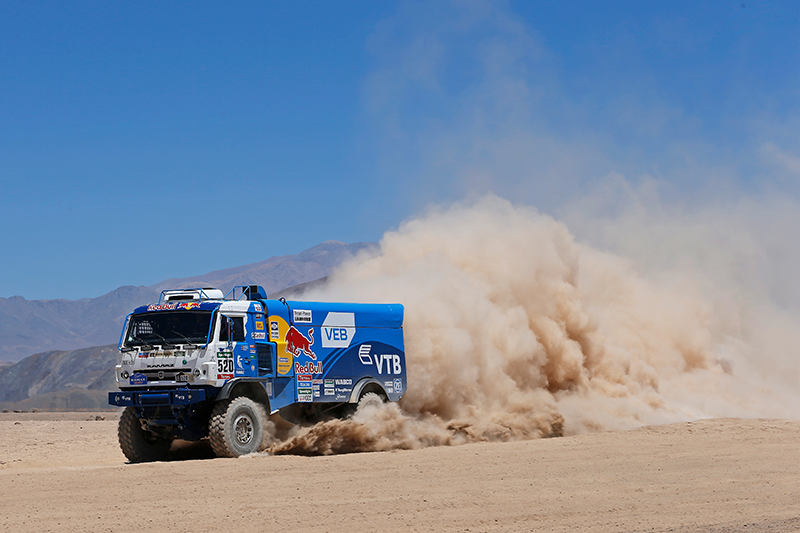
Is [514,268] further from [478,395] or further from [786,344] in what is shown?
[786,344]

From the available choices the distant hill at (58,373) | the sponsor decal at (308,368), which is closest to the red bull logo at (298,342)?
the sponsor decal at (308,368)

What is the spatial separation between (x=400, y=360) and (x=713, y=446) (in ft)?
25.9

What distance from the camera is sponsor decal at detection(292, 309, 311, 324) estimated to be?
20.4 metres

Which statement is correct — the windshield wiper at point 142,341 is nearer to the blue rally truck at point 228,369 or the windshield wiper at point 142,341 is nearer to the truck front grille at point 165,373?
the blue rally truck at point 228,369

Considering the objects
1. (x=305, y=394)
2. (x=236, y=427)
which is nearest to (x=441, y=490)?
(x=236, y=427)

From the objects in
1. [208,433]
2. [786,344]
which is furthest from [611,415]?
[786,344]

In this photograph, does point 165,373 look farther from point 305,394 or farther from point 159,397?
point 305,394

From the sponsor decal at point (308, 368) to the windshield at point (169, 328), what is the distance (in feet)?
8.52

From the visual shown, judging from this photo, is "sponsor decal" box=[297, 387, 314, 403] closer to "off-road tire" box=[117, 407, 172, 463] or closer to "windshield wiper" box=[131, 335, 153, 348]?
"off-road tire" box=[117, 407, 172, 463]

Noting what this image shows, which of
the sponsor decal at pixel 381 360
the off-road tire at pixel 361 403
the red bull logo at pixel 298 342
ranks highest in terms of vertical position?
the red bull logo at pixel 298 342

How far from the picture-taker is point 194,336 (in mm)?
18375

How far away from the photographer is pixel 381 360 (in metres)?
22.2

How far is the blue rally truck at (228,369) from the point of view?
18.1m

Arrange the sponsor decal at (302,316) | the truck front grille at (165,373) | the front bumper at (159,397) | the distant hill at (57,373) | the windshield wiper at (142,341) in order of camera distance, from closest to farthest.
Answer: the front bumper at (159,397), the truck front grille at (165,373), the windshield wiper at (142,341), the sponsor decal at (302,316), the distant hill at (57,373)
